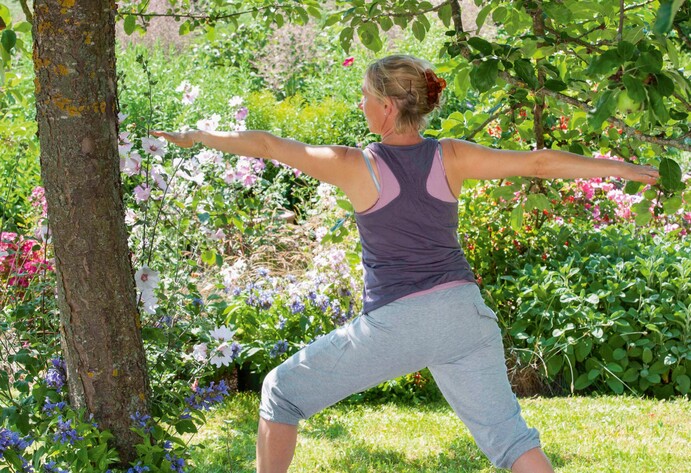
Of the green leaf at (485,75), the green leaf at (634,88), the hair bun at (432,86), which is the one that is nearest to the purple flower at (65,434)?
the hair bun at (432,86)

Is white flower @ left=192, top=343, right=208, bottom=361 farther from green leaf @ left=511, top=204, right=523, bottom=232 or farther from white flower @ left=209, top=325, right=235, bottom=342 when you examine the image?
green leaf @ left=511, top=204, right=523, bottom=232

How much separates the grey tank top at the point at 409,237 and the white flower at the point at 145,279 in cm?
76

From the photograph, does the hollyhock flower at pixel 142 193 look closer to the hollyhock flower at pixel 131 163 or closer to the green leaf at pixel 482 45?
the hollyhock flower at pixel 131 163

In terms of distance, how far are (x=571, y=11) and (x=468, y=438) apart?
1.78m

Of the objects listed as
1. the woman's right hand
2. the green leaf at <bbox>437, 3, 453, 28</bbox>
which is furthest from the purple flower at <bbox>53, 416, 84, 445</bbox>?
the green leaf at <bbox>437, 3, 453, 28</bbox>

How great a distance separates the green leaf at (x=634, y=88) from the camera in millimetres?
1896

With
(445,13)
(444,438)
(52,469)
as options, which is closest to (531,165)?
(445,13)

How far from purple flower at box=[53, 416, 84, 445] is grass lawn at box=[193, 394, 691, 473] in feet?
2.93

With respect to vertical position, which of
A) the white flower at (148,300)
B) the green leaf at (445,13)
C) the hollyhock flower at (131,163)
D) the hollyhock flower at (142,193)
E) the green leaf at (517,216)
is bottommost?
the white flower at (148,300)

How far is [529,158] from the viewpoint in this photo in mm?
2492

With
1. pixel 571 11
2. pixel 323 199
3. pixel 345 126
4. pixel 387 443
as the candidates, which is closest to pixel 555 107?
pixel 571 11

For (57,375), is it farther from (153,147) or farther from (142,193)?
(153,147)

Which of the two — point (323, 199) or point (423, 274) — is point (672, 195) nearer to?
point (423, 274)

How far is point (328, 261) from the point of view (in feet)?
15.9
